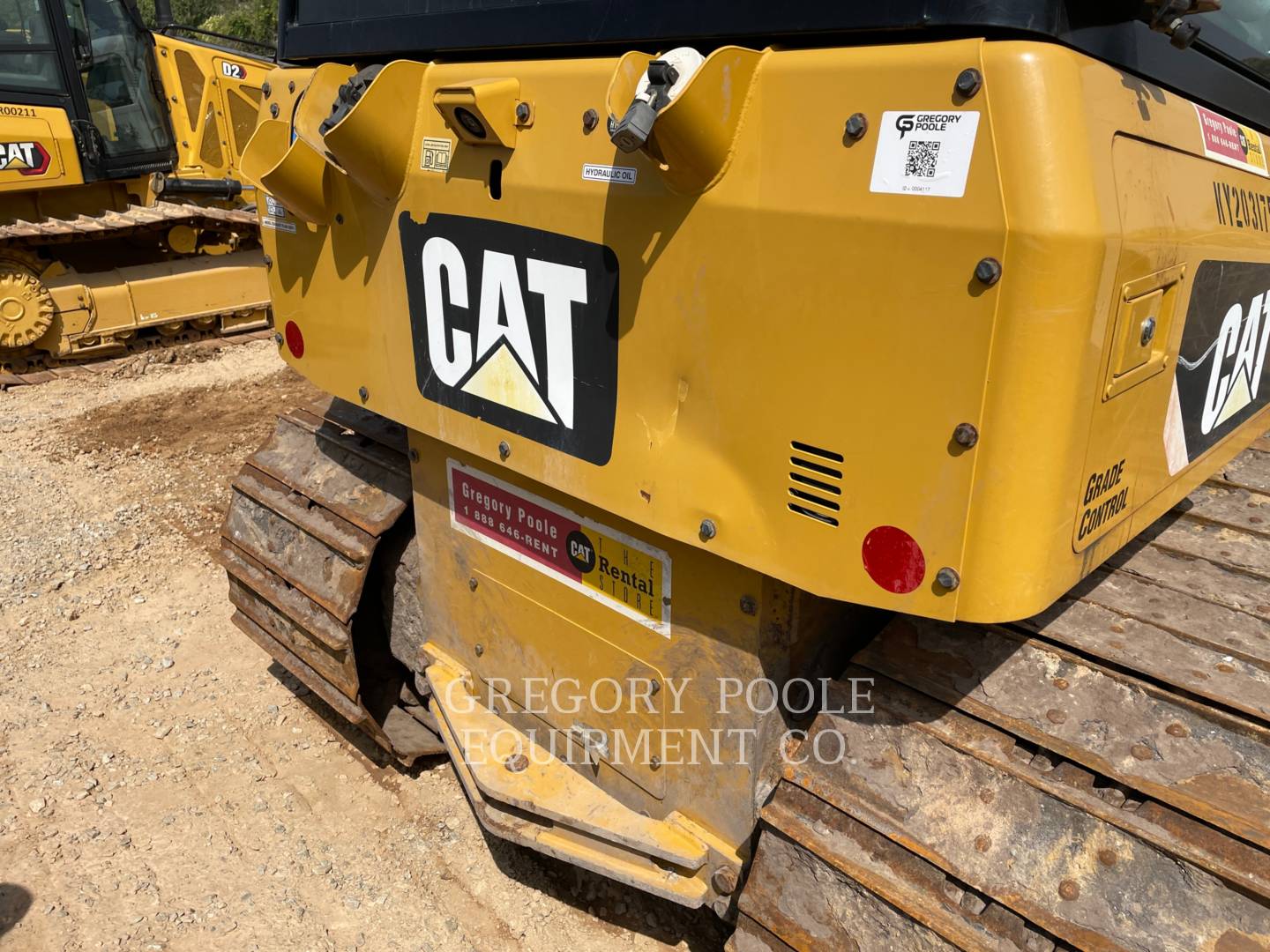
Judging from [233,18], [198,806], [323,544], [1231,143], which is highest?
[233,18]

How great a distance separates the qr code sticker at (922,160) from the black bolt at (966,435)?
1.23 feet

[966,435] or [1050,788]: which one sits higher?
[966,435]

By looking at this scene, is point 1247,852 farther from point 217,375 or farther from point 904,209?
point 217,375

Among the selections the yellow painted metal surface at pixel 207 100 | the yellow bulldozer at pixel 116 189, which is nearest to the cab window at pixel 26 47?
the yellow bulldozer at pixel 116 189

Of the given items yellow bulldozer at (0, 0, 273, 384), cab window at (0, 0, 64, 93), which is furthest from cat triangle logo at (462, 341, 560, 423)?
cab window at (0, 0, 64, 93)

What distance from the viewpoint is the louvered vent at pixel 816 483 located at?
1705mm

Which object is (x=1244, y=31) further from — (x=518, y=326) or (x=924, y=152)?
(x=518, y=326)

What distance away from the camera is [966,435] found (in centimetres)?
151

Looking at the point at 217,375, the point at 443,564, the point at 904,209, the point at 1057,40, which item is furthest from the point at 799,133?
the point at 217,375

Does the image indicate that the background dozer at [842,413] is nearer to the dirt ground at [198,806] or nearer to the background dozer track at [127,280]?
the dirt ground at [198,806]

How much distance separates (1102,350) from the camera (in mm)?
1552

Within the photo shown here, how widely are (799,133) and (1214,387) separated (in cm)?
122

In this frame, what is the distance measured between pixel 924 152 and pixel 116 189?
8.83 metres

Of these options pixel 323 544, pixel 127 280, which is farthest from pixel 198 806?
pixel 127 280
